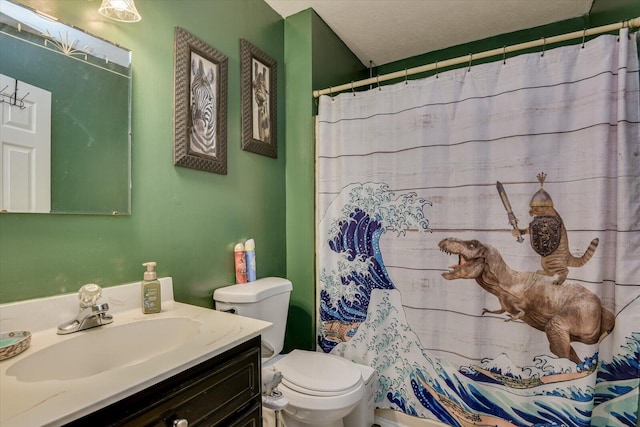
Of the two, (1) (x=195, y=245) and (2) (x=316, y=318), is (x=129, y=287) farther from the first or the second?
(2) (x=316, y=318)

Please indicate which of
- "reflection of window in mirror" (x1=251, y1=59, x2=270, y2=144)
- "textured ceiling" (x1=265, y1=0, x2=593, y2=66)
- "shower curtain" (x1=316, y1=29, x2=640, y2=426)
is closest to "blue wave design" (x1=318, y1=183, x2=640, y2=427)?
"shower curtain" (x1=316, y1=29, x2=640, y2=426)

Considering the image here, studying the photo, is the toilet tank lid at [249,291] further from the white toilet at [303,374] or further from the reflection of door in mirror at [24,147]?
the reflection of door in mirror at [24,147]

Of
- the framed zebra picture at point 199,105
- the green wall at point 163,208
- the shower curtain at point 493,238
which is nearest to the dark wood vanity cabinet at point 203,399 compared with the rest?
the green wall at point 163,208

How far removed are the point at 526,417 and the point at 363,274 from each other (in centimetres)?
99

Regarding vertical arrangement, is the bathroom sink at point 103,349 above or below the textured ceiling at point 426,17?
below

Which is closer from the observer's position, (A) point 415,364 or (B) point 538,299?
(B) point 538,299

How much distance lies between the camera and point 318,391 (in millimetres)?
1300

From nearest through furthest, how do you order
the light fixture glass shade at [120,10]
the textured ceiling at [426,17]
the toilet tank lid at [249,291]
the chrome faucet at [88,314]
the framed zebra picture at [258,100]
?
1. the chrome faucet at [88,314]
2. the light fixture glass shade at [120,10]
3. the toilet tank lid at [249,291]
4. the framed zebra picture at [258,100]
5. the textured ceiling at [426,17]

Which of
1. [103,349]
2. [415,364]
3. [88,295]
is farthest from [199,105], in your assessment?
[415,364]

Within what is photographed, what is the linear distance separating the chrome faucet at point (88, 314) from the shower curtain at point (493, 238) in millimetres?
1138

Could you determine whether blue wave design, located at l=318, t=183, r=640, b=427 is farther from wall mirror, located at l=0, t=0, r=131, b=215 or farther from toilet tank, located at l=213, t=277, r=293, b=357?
wall mirror, located at l=0, t=0, r=131, b=215

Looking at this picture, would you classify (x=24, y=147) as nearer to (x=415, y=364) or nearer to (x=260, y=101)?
(x=260, y=101)

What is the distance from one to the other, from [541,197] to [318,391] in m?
1.32

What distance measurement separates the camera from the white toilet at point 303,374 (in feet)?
4.24
